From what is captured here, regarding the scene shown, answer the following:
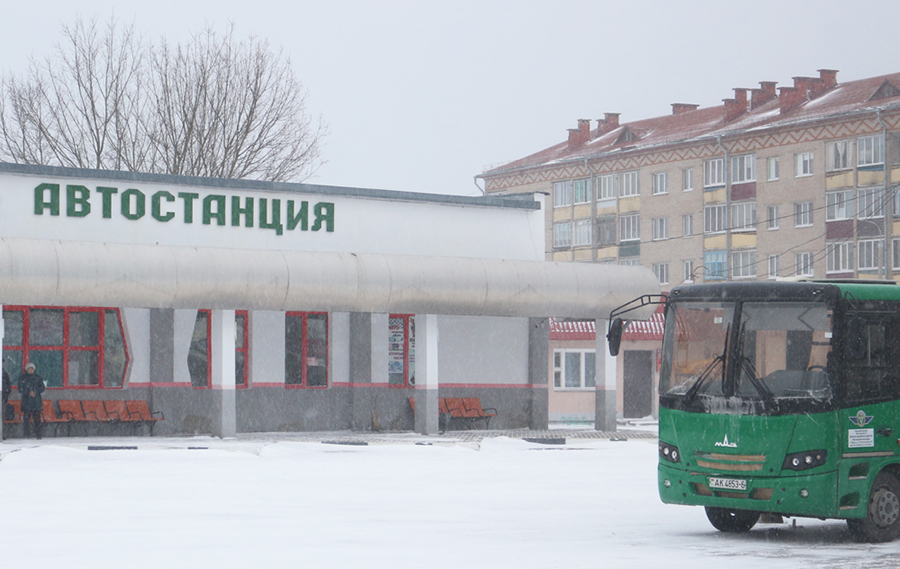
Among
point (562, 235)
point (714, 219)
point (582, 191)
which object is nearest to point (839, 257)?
point (714, 219)

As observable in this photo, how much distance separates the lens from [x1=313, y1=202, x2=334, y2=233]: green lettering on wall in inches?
1134

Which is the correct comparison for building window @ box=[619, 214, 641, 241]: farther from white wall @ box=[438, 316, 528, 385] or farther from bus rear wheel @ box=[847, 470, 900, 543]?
bus rear wheel @ box=[847, 470, 900, 543]

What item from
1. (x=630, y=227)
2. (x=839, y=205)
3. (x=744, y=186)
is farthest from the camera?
(x=630, y=227)

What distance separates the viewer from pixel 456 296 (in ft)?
94.4

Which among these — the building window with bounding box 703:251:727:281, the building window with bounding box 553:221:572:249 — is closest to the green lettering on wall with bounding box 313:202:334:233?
the building window with bounding box 703:251:727:281

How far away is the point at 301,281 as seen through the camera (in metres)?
26.9

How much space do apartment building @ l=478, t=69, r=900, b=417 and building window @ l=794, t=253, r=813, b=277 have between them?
0.19 ft

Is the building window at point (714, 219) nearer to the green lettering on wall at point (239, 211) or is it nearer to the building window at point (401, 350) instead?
the building window at point (401, 350)

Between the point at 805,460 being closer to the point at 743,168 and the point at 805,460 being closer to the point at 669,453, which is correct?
the point at 669,453

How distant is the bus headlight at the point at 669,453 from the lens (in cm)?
1356

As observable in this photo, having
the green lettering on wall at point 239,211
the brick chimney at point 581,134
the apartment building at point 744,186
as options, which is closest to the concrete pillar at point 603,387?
the green lettering on wall at point 239,211

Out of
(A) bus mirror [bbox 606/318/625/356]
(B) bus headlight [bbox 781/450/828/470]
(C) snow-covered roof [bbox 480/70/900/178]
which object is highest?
(C) snow-covered roof [bbox 480/70/900/178]

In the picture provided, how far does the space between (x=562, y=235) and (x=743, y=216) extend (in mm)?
14134

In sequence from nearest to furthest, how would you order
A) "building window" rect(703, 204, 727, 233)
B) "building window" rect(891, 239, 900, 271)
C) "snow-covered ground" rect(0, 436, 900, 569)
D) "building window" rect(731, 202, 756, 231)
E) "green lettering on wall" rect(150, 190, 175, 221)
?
"snow-covered ground" rect(0, 436, 900, 569)
"green lettering on wall" rect(150, 190, 175, 221)
"building window" rect(891, 239, 900, 271)
"building window" rect(731, 202, 756, 231)
"building window" rect(703, 204, 727, 233)
